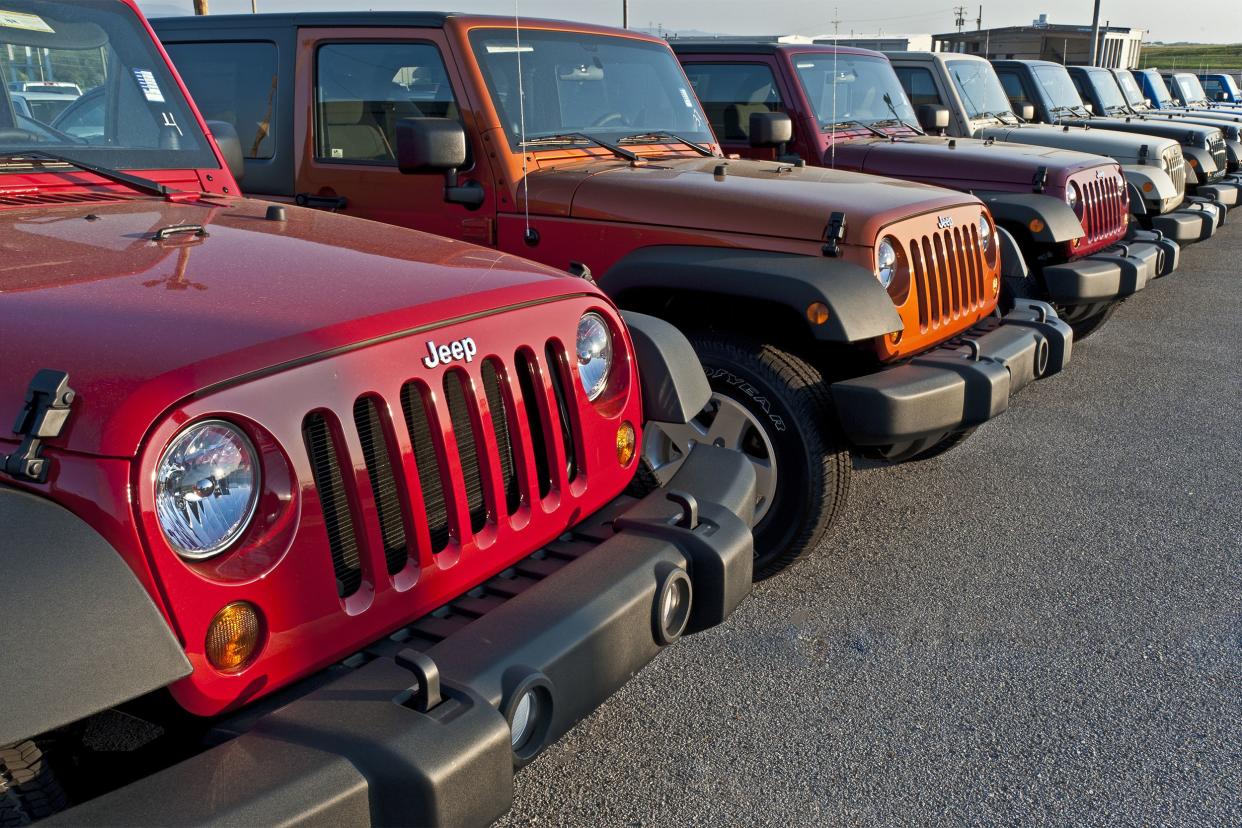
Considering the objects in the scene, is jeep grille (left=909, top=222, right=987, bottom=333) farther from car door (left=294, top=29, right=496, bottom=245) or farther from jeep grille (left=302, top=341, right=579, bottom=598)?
jeep grille (left=302, top=341, right=579, bottom=598)

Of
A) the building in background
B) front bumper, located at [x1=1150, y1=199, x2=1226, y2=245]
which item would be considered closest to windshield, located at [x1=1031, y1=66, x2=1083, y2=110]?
front bumper, located at [x1=1150, y1=199, x2=1226, y2=245]

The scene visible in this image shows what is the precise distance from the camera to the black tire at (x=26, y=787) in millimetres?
1578

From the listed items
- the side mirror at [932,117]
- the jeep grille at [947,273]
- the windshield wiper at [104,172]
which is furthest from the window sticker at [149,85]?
the side mirror at [932,117]

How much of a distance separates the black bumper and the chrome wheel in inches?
114

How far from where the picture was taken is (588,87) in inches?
180

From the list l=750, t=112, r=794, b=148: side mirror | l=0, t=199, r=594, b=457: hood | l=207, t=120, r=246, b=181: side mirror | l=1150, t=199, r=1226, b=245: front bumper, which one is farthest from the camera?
l=1150, t=199, r=1226, b=245: front bumper

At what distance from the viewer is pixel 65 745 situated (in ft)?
5.82

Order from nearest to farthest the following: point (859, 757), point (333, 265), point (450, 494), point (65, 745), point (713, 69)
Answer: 1. point (65, 745)
2. point (450, 494)
3. point (333, 265)
4. point (859, 757)
5. point (713, 69)

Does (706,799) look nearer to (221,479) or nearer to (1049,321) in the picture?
(221,479)

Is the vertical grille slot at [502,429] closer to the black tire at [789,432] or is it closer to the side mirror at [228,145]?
the black tire at [789,432]

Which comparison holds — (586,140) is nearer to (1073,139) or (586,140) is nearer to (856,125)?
(856,125)

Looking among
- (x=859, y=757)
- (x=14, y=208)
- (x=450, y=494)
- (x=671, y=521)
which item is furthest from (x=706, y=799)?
(x=14, y=208)

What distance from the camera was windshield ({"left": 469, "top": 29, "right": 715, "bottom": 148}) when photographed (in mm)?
4254

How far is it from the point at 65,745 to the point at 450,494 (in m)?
0.76
